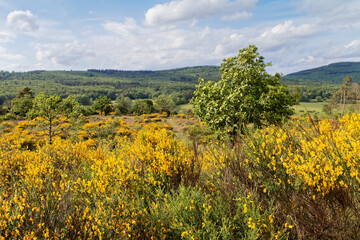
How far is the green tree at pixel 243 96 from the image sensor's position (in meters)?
10.6

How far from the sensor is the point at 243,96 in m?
11.0

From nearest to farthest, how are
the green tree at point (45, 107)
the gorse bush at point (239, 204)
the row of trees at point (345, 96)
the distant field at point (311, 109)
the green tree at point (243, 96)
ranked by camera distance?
the gorse bush at point (239, 204) < the distant field at point (311, 109) < the row of trees at point (345, 96) < the green tree at point (243, 96) < the green tree at point (45, 107)

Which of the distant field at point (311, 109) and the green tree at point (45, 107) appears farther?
the green tree at point (45, 107)

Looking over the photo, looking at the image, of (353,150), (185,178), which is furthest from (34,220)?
(353,150)

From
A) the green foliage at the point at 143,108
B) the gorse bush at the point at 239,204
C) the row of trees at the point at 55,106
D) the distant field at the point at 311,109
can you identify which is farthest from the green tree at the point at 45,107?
the green foliage at the point at 143,108

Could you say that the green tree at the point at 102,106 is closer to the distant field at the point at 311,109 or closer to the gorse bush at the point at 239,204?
the distant field at the point at 311,109

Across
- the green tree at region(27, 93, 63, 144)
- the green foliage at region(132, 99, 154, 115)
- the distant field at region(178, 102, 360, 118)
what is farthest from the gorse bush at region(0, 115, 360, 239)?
the green foliage at region(132, 99, 154, 115)

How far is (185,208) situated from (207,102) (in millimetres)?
9069

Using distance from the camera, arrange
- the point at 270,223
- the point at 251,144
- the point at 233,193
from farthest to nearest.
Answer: the point at 251,144 → the point at 233,193 → the point at 270,223

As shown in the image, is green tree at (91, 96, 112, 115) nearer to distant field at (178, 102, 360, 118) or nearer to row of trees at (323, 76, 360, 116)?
distant field at (178, 102, 360, 118)

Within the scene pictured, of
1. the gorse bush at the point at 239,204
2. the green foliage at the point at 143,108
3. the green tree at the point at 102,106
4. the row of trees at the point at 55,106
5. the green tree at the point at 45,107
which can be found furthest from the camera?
the green foliage at the point at 143,108

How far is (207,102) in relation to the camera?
472 inches

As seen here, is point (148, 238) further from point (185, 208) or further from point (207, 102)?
point (207, 102)

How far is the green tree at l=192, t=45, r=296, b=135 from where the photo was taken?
10.6 meters
